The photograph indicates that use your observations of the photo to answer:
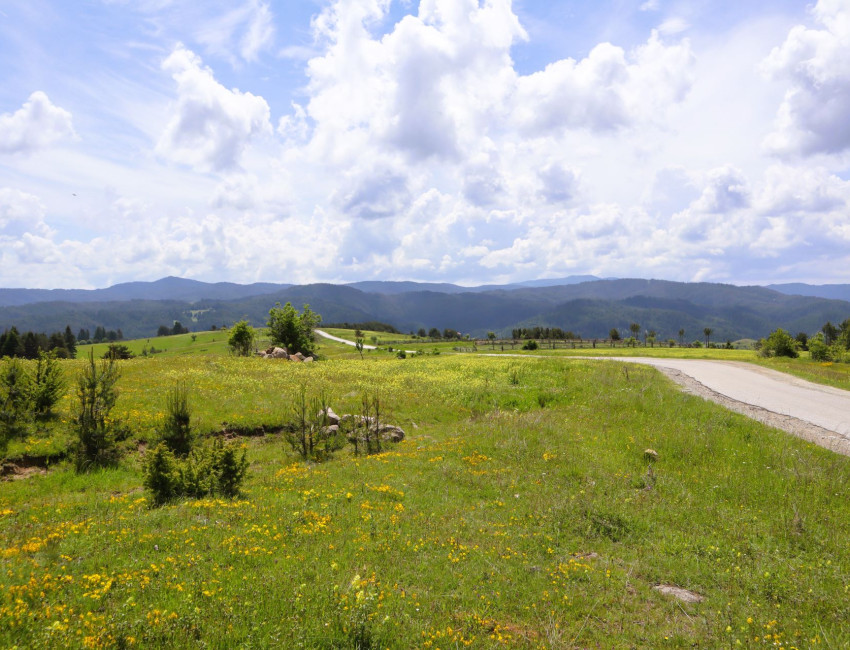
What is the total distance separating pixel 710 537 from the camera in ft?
34.2

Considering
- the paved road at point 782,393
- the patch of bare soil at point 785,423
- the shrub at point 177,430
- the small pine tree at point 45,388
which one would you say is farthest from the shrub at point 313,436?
the paved road at point 782,393

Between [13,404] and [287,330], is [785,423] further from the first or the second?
[287,330]

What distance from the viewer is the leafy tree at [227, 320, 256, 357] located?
5403cm

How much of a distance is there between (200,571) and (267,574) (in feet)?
4.17

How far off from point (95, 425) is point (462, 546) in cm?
1593

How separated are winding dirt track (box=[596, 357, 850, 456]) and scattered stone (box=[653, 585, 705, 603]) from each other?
458 inches

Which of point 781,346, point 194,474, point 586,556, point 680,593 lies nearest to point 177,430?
point 194,474

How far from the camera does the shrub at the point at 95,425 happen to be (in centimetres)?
1622

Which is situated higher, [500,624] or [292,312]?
[292,312]

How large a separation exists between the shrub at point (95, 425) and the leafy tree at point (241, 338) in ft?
122

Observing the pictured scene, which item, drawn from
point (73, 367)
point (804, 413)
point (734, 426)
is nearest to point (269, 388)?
point (73, 367)

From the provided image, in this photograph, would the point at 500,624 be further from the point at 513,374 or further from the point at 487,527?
the point at 513,374

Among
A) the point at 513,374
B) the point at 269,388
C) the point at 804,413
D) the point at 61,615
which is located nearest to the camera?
the point at 61,615

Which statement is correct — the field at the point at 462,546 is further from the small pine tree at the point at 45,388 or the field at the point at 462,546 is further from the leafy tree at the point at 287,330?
the leafy tree at the point at 287,330
